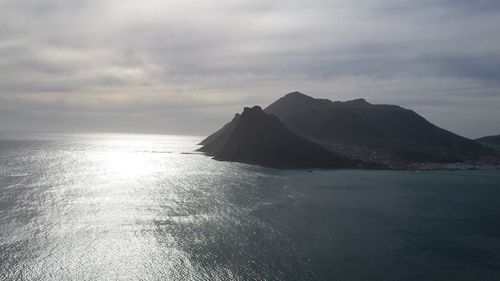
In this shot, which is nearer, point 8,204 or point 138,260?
point 138,260

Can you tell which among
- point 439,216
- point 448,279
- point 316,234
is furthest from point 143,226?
point 439,216

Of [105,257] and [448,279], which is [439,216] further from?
[105,257]

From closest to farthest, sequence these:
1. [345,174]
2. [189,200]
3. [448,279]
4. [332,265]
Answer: [448,279]
[332,265]
[189,200]
[345,174]

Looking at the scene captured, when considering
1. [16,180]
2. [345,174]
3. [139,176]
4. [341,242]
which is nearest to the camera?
[341,242]

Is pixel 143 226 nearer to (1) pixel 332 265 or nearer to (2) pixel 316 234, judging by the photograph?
(2) pixel 316 234

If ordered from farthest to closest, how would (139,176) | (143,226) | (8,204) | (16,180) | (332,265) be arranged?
(139,176) → (16,180) → (8,204) → (143,226) → (332,265)

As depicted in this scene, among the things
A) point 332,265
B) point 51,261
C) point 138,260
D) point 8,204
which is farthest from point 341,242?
point 8,204
